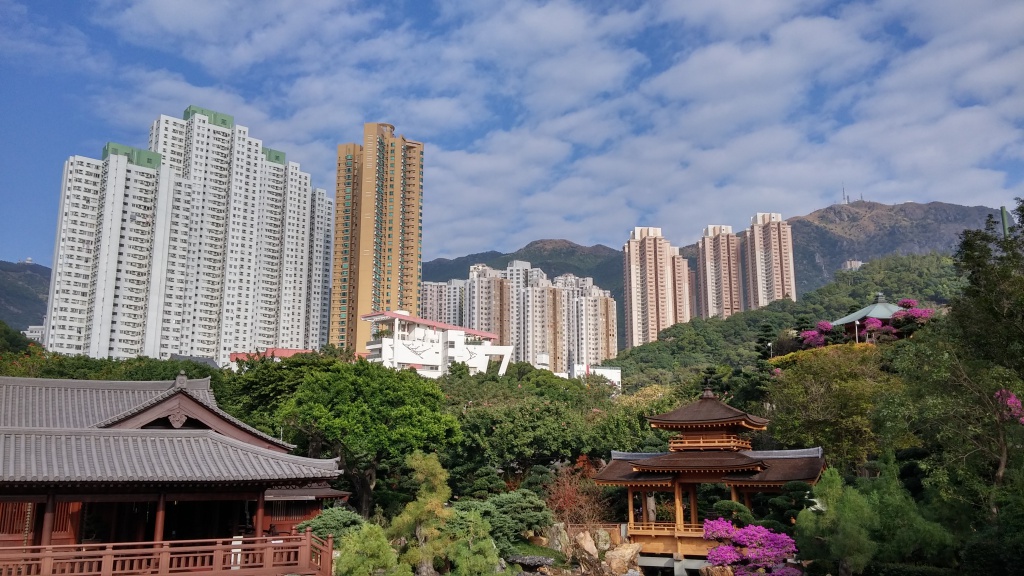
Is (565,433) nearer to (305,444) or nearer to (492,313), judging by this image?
(305,444)

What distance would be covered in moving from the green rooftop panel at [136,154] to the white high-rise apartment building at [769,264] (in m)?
77.8

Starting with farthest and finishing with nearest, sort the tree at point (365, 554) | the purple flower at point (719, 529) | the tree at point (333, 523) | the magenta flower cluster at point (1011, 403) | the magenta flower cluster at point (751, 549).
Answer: the purple flower at point (719, 529) → the tree at point (333, 523) → the magenta flower cluster at point (751, 549) → the tree at point (365, 554) → the magenta flower cluster at point (1011, 403)

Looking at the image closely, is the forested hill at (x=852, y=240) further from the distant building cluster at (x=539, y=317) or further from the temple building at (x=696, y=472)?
the temple building at (x=696, y=472)

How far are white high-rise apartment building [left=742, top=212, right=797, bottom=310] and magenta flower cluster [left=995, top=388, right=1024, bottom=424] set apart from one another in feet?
307

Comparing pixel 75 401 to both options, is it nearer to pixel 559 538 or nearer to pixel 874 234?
pixel 559 538

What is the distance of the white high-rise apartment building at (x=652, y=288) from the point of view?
340 ft

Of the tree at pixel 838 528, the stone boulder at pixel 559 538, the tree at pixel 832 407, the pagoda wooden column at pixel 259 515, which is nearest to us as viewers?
the pagoda wooden column at pixel 259 515

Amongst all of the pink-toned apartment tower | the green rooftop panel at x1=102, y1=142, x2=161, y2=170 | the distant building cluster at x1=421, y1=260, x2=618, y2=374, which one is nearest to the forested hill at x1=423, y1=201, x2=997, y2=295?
the pink-toned apartment tower

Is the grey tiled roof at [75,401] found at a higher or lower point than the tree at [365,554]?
higher

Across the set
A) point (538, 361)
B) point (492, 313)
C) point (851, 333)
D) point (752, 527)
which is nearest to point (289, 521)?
point (752, 527)

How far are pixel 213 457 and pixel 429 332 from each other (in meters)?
47.0

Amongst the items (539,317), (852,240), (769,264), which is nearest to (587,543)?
(539,317)

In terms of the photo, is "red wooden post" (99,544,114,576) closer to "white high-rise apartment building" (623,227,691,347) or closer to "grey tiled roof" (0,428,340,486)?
"grey tiled roof" (0,428,340,486)

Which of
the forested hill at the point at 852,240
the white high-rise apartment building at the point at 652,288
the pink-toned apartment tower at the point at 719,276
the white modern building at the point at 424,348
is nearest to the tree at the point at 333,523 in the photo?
the white modern building at the point at 424,348
